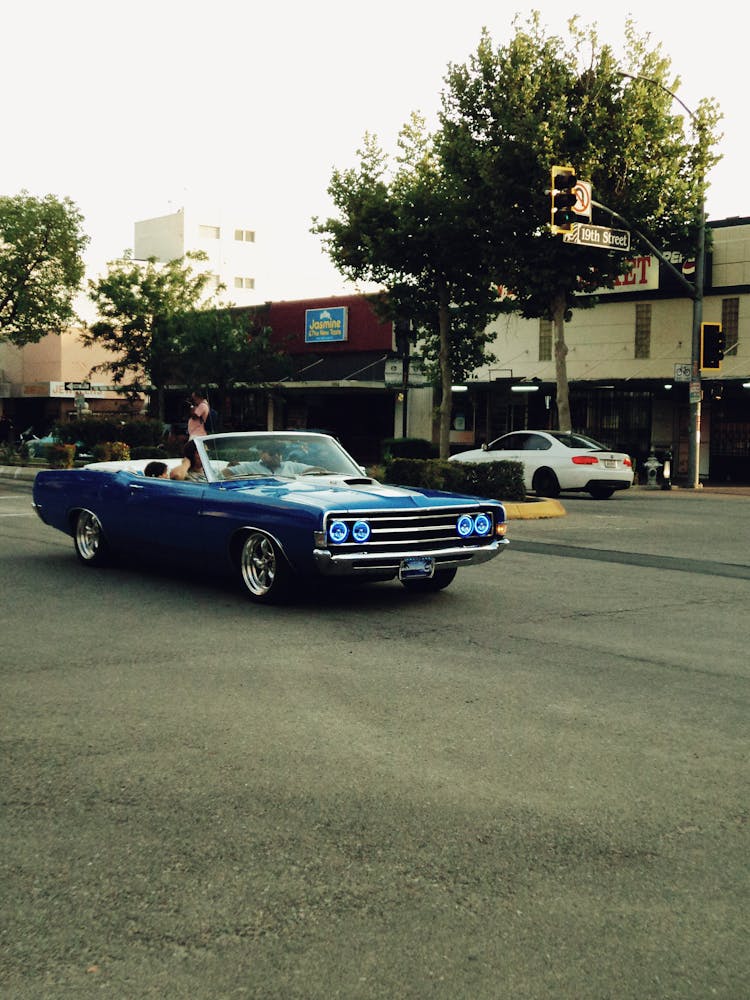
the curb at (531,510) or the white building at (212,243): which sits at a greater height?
the white building at (212,243)

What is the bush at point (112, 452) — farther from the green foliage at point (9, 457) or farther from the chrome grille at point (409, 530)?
the chrome grille at point (409, 530)

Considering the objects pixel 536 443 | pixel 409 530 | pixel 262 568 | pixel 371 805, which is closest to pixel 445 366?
pixel 536 443

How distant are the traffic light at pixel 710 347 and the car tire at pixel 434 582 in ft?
59.3

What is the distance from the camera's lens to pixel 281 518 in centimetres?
838

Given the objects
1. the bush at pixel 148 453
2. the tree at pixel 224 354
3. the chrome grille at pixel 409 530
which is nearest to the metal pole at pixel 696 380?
the bush at pixel 148 453

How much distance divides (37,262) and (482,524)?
5067 cm

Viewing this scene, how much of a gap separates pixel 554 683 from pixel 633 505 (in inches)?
646

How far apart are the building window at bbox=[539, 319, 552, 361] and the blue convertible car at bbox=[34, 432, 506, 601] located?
91.7 ft

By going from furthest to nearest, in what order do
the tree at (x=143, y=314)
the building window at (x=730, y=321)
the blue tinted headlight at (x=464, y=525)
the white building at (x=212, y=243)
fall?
1. the white building at (x=212, y=243)
2. the tree at (x=143, y=314)
3. the building window at (x=730, y=321)
4. the blue tinted headlight at (x=464, y=525)

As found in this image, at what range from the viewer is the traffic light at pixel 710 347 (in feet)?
85.1

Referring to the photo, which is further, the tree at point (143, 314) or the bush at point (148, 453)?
the tree at point (143, 314)

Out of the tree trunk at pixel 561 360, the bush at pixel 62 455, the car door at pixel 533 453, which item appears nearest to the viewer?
Result: the car door at pixel 533 453

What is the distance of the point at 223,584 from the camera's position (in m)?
9.88

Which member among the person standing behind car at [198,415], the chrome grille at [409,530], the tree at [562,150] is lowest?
the chrome grille at [409,530]
